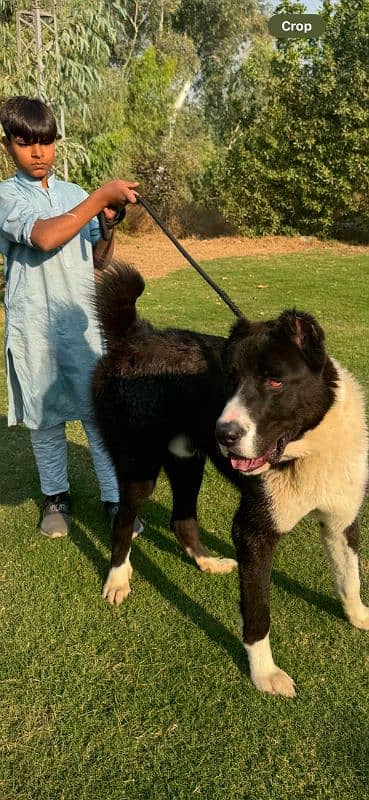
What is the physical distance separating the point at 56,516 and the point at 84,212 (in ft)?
6.74

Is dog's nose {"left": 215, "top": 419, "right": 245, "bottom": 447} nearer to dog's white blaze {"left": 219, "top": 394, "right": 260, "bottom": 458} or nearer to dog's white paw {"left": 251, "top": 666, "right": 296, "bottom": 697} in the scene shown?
dog's white blaze {"left": 219, "top": 394, "right": 260, "bottom": 458}

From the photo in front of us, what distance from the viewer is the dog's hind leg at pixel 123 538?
3.39 meters

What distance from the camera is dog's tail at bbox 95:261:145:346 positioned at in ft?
10.6

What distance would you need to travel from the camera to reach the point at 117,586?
11.3 ft

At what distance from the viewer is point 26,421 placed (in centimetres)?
391

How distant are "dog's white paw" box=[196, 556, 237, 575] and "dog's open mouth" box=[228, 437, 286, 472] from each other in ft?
4.35

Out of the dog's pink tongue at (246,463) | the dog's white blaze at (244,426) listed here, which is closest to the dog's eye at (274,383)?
the dog's white blaze at (244,426)

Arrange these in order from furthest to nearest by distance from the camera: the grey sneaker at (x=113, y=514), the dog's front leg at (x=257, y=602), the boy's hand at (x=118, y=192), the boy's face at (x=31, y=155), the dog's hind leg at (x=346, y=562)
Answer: the grey sneaker at (x=113, y=514) < the boy's face at (x=31, y=155) < the boy's hand at (x=118, y=192) < the dog's hind leg at (x=346, y=562) < the dog's front leg at (x=257, y=602)

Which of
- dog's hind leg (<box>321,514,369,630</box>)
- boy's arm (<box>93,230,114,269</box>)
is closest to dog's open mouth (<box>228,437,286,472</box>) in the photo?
dog's hind leg (<box>321,514,369,630</box>)

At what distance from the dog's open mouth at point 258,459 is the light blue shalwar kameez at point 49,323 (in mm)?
1337

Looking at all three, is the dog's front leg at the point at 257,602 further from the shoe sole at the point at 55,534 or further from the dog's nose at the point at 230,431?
the shoe sole at the point at 55,534

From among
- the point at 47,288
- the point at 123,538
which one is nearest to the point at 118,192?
the point at 47,288

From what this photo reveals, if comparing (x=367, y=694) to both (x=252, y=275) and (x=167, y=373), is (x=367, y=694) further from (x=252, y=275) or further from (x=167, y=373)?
(x=252, y=275)

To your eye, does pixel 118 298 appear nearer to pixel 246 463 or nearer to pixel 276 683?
pixel 246 463
